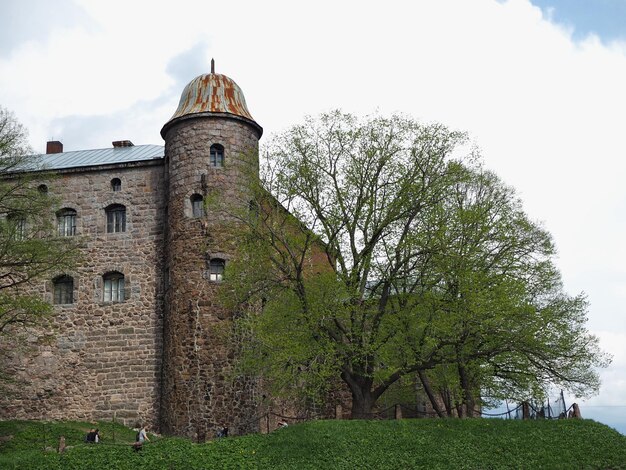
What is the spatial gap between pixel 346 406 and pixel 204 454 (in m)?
19.1

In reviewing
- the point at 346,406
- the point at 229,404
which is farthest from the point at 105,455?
the point at 346,406

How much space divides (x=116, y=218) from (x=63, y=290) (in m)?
3.65

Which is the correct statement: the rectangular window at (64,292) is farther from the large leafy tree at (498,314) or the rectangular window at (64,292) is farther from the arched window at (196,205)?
the large leafy tree at (498,314)

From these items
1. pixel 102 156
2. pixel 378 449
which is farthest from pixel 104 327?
pixel 378 449

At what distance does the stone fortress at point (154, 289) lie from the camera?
90.0 ft

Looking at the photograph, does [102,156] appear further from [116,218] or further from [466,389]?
[466,389]

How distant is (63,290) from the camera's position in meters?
31.2

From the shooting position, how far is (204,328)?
2770 cm

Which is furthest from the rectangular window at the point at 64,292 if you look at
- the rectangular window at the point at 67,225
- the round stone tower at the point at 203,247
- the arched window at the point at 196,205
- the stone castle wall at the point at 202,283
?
the arched window at the point at 196,205

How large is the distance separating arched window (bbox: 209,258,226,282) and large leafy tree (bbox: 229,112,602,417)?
8.03ft

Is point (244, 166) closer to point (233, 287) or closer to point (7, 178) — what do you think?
point (233, 287)

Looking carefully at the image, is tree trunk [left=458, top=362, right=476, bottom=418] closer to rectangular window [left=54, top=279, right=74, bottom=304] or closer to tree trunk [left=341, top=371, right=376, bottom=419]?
tree trunk [left=341, top=371, right=376, bottom=419]

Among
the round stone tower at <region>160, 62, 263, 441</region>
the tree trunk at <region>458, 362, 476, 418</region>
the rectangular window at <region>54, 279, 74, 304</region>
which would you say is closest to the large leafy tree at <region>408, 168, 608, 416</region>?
the tree trunk at <region>458, 362, 476, 418</region>

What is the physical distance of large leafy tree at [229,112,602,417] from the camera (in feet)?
77.0
